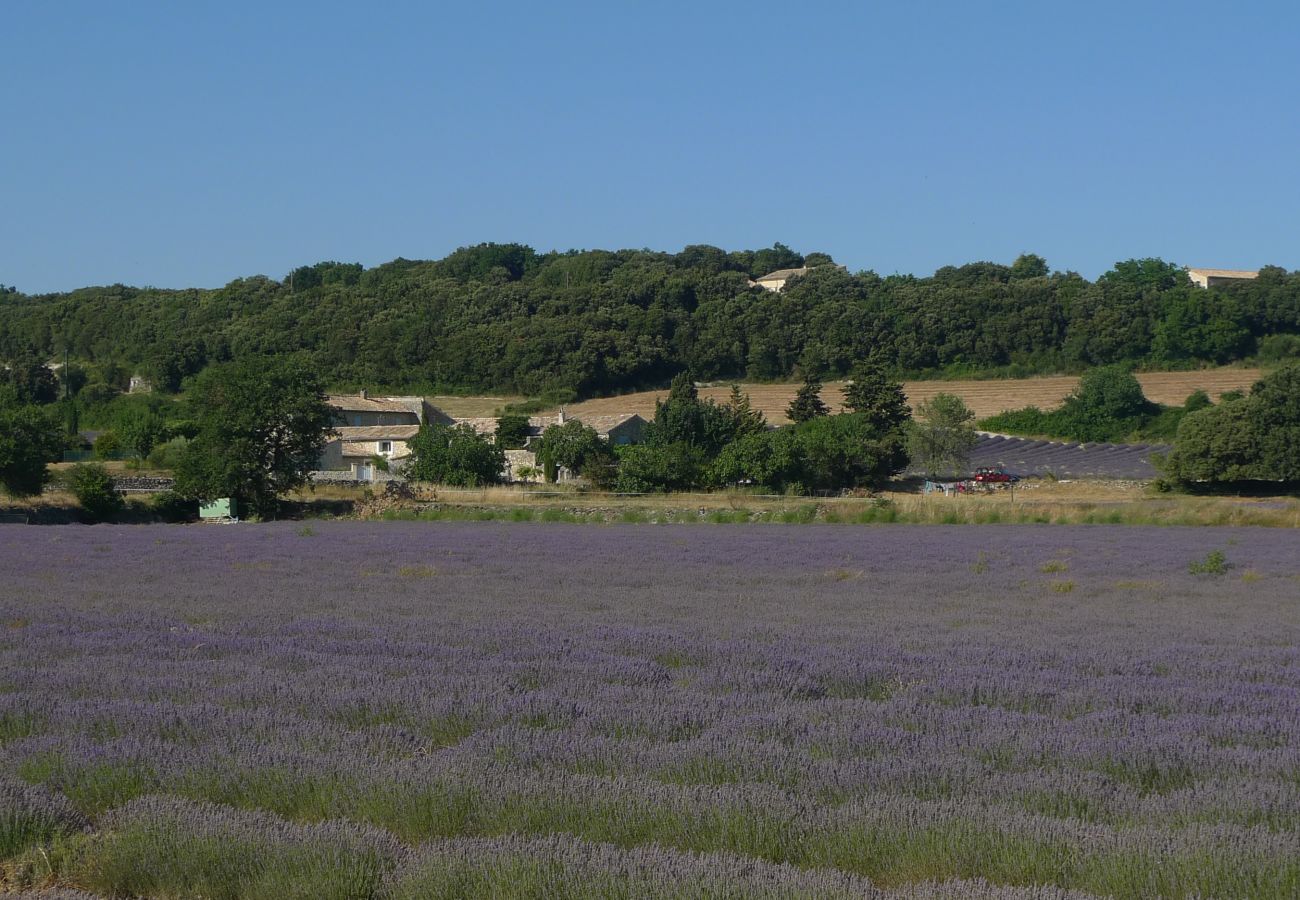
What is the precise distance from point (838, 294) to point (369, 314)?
4160 cm

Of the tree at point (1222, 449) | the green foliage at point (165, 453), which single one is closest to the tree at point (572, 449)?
the green foliage at point (165, 453)

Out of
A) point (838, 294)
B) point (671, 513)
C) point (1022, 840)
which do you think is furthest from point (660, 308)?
point (1022, 840)

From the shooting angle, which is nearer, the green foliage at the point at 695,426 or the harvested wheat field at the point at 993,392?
the green foliage at the point at 695,426

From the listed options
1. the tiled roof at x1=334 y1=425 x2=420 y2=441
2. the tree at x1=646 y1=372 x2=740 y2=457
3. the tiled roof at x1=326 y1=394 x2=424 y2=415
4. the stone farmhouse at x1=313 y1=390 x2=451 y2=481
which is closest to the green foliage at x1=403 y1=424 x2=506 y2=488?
the stone farmhouse at x1=313 y1=390 x2=451 y2=481

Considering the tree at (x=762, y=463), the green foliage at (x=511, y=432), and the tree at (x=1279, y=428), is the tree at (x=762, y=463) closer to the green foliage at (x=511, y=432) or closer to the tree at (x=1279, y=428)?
the green foliage at (x=511, y=432)

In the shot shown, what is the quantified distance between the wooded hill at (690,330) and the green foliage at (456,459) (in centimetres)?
3584

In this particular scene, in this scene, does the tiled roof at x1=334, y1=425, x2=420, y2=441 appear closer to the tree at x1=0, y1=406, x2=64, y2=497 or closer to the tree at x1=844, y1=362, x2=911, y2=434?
the tree at x1=844, y1=362, x2=911, y2=434

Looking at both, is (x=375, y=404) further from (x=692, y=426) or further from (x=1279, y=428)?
(x=1279, y=428)

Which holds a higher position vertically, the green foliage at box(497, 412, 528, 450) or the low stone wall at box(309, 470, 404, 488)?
the green foliage at box(497, 412, 528, 450)

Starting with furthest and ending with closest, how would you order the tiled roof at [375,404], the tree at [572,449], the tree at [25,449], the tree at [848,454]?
the tiled roof at [375,404], the tree at [572,449], the tree at [848,454], the tree at [25,449]

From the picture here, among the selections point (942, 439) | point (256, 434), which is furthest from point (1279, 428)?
point (256, 434)

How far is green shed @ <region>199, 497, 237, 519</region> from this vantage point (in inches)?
1928

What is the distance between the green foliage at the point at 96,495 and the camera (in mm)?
47875

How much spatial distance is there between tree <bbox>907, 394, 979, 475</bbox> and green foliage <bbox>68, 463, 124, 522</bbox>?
124ft
